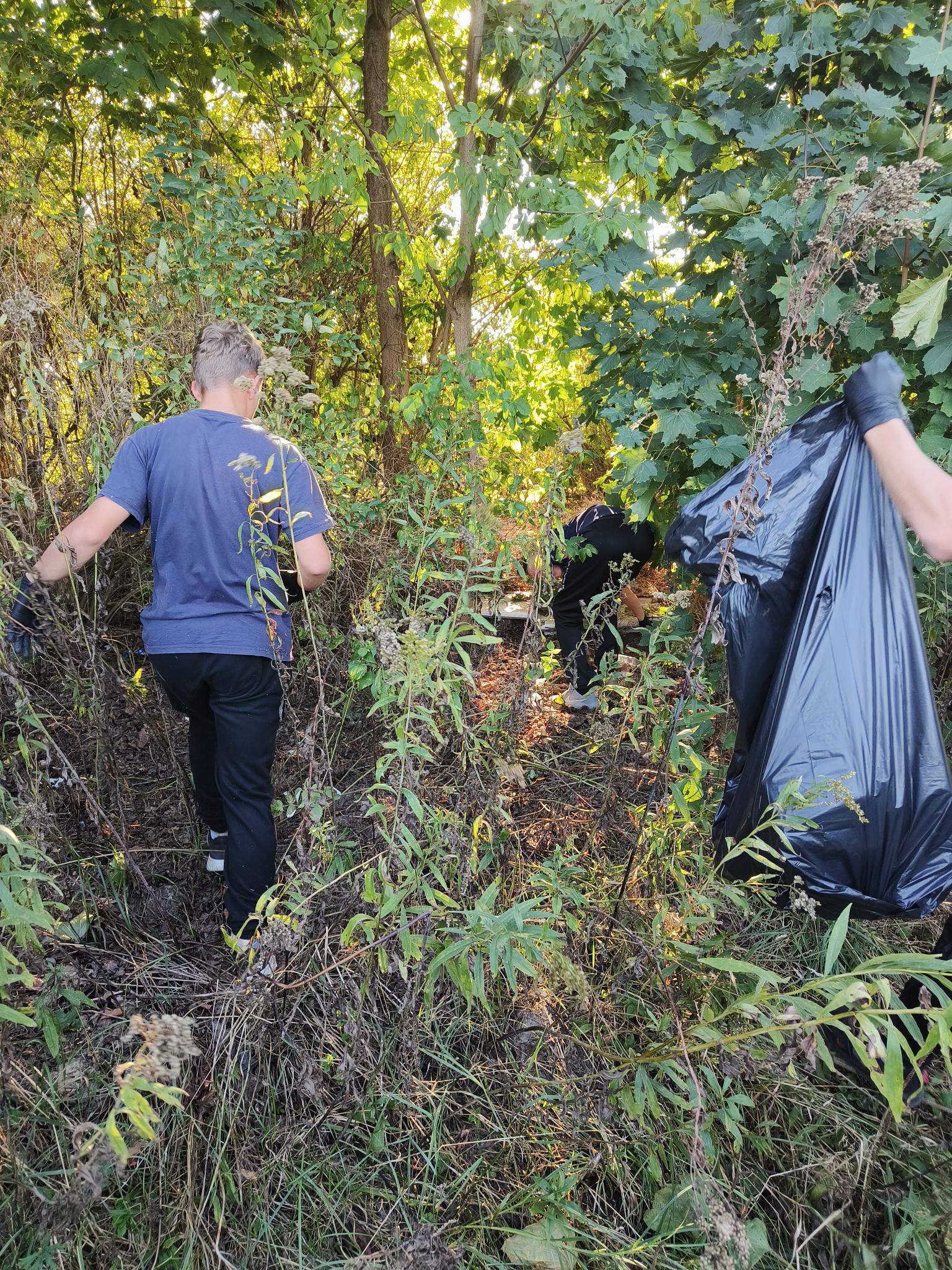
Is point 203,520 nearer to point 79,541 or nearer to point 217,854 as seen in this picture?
point 79,541

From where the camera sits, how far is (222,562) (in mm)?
2084

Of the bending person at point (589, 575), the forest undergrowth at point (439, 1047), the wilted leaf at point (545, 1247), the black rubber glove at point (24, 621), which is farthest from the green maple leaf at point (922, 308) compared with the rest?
the black rubber glove at point (24, 621)

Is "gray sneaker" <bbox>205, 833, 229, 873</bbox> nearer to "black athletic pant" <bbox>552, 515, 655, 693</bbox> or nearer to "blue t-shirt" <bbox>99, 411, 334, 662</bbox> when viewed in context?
"blue t-shirt" <bbox>99, 411, 334, 662</bbox>

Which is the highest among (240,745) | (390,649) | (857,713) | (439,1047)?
(390,649)

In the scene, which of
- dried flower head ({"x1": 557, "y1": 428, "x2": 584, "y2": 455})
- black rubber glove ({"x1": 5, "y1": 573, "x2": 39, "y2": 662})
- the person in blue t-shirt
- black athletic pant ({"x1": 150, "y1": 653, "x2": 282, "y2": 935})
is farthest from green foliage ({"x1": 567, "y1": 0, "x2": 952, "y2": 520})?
black rubber glove ({"x1": 5, "y1": 573, "x2": 39, "y2": 662})

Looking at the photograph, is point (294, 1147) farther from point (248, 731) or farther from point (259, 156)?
point (259, 156)

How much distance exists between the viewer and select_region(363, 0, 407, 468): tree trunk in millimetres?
3984

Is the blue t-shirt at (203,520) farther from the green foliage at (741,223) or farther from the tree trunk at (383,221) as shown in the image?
the tree trunk at (383,221)

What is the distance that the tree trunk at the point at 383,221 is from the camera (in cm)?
398

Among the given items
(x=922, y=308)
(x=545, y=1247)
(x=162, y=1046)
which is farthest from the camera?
(x=922, y=308)

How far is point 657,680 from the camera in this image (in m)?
2.14

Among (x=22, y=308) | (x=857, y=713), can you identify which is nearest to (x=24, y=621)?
(x=22, y=308)

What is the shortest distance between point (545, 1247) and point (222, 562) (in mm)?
1750

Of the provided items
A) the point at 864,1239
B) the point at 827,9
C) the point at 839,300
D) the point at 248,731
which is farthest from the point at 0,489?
the point at 864,1239
